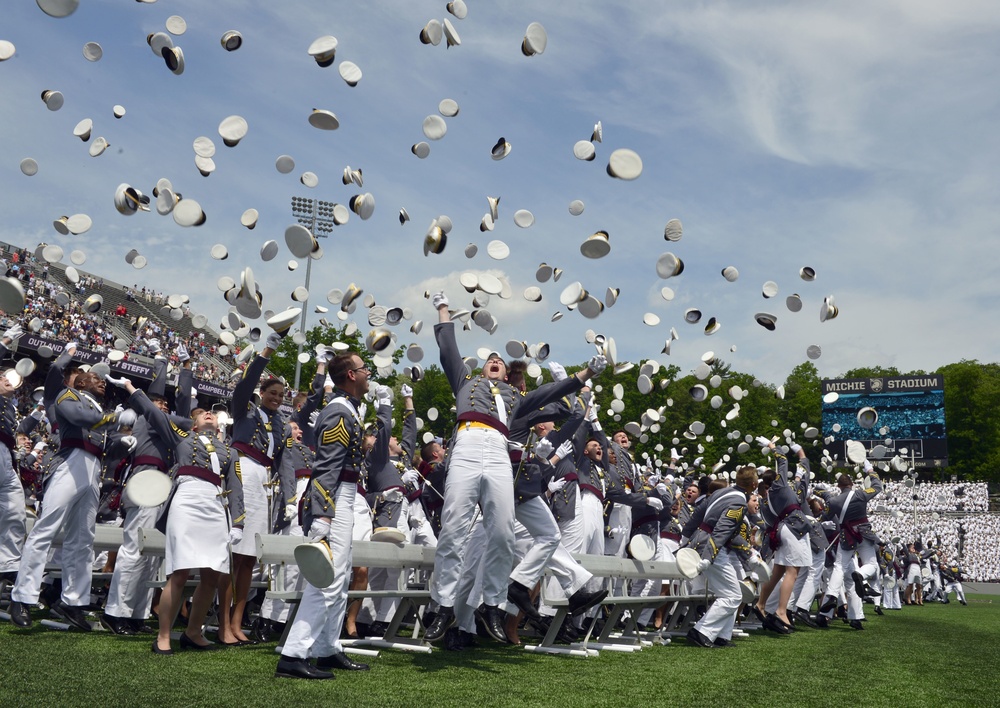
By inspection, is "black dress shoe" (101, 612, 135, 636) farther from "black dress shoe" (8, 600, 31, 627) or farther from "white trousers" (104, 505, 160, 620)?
"black dress shoe" (8, 600, 31, 627)

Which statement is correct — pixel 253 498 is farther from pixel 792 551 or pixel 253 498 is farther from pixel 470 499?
pixel 792 551

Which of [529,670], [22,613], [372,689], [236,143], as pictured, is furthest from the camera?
[236,143]

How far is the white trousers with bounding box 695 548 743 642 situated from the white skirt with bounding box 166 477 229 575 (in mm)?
5033

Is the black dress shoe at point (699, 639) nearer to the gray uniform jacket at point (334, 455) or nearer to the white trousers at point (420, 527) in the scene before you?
the white trousers at point (420, 527)

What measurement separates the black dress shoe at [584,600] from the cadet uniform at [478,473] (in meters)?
0.62

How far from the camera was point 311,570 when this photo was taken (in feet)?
16.4

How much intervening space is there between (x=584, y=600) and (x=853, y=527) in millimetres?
7795

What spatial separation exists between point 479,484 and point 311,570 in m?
1.78

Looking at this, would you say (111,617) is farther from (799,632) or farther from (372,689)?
(799,632)

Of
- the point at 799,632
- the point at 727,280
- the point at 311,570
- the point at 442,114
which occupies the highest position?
the point at 442,114

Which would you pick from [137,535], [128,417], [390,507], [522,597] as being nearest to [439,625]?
[522,597]

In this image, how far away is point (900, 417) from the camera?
44.5m

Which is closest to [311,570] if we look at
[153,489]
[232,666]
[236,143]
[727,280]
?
[232,666]

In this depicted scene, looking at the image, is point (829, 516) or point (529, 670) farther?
point (829, 516)
